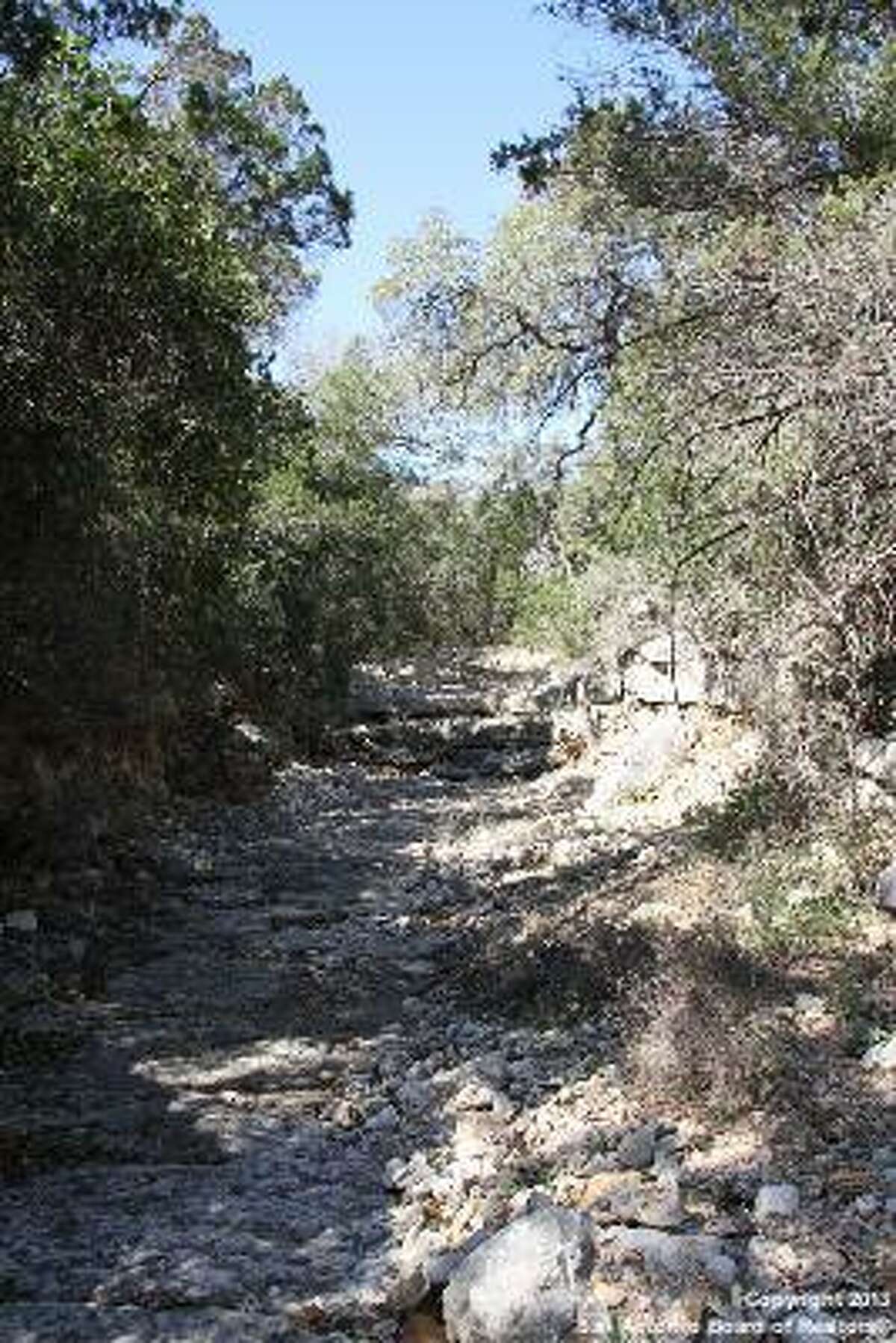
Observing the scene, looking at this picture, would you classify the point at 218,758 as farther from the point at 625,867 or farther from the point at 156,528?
the point at 625,867

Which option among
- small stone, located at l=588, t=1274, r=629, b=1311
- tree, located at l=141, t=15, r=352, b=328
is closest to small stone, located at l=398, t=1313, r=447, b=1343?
small stone, located at l=588, t=1274, r=629, b=1311

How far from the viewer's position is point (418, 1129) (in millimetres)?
7031

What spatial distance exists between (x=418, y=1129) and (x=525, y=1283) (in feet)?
7.78

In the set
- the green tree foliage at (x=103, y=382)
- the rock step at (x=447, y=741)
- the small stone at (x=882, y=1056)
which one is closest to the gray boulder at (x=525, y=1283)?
the small stone at (x=882, y=1056)

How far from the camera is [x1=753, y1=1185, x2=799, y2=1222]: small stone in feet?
16.3

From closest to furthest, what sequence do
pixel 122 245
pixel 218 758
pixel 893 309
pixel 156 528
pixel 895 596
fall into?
pixel 893 309 → pixel 895 596 → pixel 122 245 → pixel 156 528 → pixel 218 758

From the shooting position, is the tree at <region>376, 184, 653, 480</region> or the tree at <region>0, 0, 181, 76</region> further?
the tree at <region>376, 184, 653, 480</region>

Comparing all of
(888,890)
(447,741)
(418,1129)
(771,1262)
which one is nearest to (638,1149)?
(771,1262)

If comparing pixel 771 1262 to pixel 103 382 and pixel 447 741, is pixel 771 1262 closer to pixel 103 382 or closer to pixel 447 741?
pixel 103 382

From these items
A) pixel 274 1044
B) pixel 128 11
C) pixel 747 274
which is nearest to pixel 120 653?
pixel 274 1044

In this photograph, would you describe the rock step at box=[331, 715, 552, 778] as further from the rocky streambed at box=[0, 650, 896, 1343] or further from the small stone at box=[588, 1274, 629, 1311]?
A: the small stone at box=[588, 1274, 629, 1311]

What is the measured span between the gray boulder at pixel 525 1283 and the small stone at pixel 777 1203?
2.06 feet

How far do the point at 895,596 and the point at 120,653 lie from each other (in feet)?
19.8

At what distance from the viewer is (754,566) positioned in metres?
9.77
